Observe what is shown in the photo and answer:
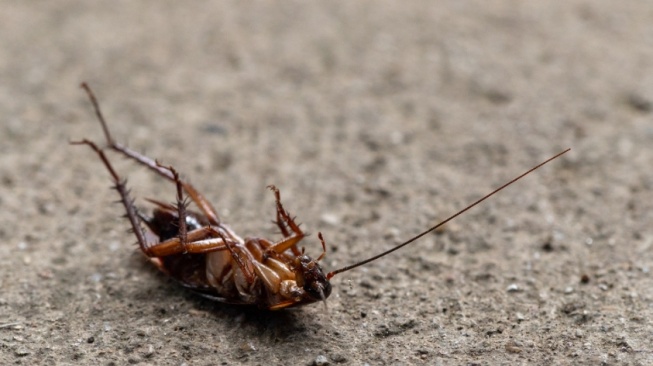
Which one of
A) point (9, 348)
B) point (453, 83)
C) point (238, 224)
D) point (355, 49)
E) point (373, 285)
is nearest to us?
point (9, 348)

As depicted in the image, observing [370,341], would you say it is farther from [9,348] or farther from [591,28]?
[591,28]

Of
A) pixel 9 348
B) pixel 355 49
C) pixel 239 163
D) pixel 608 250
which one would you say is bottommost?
pixel 608 250

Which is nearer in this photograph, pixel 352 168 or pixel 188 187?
pixel 188 187

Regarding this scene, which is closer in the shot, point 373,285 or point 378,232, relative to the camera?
point 373,285

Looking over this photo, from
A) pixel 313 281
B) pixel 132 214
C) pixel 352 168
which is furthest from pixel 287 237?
pixel 352 168

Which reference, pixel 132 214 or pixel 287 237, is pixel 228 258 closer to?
pixel 287 237

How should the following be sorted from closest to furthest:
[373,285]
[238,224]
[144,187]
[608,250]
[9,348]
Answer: [9,348] → [373,285] → [608,250] → [238,224] → [144,187]

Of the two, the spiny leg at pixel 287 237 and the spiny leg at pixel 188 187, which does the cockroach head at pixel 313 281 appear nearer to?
the spiny leg at pixel 287 237

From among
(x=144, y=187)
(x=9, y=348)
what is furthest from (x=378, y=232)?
(x=9, y=348)
